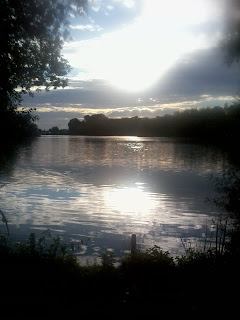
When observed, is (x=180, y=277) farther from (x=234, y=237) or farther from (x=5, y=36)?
(x=5, y=36)

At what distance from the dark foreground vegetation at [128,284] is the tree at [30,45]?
21.1 feet

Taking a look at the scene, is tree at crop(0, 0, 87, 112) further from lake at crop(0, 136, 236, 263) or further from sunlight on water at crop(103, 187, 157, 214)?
sunlight on water at crop(103, 187, 157, 214)

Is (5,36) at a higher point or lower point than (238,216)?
higher

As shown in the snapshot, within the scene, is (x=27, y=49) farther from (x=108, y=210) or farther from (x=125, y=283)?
(x=108, y=210)

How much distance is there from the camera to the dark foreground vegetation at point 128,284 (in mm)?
10344

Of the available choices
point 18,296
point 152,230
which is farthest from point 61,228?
point 18,296

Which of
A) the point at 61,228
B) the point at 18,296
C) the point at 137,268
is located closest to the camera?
the point at 18,296

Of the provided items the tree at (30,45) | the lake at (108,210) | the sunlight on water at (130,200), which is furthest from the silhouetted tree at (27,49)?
the sunlight on water at (130,200)

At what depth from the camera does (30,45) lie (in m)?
14.3

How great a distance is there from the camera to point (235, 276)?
1225cm

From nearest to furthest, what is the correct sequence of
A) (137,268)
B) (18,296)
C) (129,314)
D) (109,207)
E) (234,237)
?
1. (129,314)
2. (18,296)
3. (137,268)
4. (234,237)
5. (109,207)

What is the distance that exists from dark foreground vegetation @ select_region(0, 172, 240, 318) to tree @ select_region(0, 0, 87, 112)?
6430 mm

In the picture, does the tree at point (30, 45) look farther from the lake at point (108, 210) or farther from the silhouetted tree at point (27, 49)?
the lake at point (108, 210)

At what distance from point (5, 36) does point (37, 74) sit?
3087 millimetres
